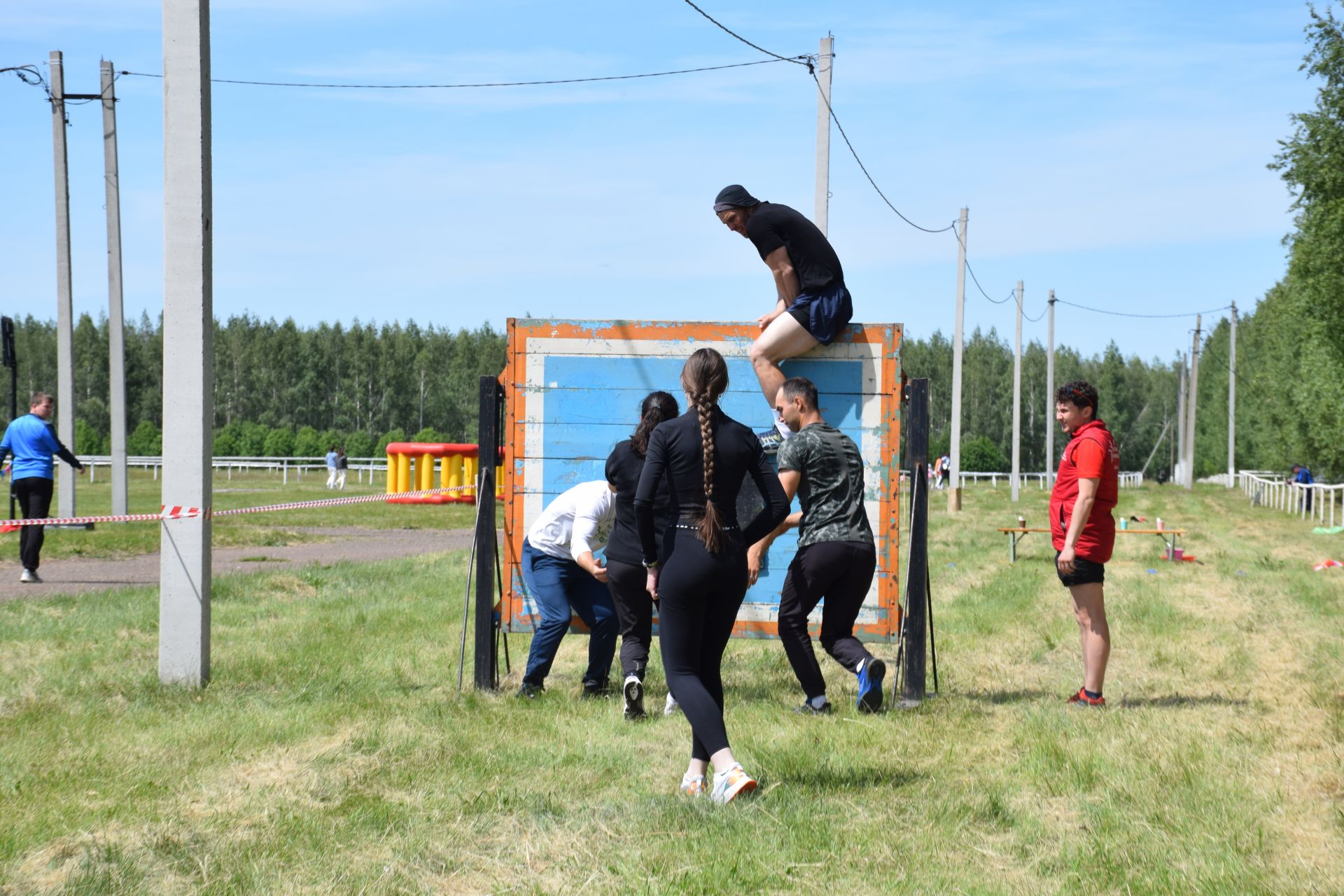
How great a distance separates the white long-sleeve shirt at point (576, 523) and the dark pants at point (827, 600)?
1175 millimetres

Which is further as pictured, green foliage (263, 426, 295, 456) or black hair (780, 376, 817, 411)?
green foliage (263, 426, 295, 456)

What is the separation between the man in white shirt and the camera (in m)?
8.24

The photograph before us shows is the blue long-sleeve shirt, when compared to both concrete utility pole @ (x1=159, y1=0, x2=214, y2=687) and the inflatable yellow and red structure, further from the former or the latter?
the inflatable yellow and red structure

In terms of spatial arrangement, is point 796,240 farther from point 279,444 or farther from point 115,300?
point 279,444

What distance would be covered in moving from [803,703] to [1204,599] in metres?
8.03

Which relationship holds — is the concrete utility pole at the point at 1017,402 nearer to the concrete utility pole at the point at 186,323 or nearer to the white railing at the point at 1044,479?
the white railing at the point at 1044,479

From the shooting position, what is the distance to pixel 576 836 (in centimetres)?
508

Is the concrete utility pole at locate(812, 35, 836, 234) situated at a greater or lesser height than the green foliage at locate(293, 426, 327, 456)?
greater

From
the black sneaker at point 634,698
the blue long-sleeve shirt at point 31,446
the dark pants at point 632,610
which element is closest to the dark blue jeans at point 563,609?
the dark pants at point 632,610

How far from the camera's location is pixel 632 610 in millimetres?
8016

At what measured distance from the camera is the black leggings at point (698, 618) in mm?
5711

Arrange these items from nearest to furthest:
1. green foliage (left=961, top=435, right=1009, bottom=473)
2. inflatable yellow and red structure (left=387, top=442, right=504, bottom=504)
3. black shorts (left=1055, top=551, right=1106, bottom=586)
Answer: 1. black shorts (left=1055, top=551, right=1106, bottom=586)
2. inflatable yellow and red structure (left=387, top=442, right=504, bottom=504)
3. green foliage (left=961, top=435, right=1009, bottom=473)

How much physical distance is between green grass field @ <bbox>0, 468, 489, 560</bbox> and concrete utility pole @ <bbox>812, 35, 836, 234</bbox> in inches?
371

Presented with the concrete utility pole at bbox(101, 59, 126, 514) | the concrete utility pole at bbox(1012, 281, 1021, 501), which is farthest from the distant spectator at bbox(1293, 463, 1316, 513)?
the concrete utility pole at bbox(101, 59, 126, 514)
